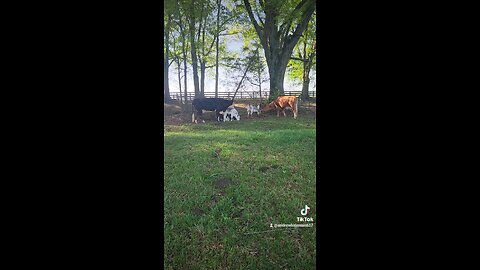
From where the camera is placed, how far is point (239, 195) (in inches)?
35.8

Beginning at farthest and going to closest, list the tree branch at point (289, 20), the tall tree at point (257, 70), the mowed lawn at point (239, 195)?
the tall tree at point (257, 70), the tree branch at point (289, 20), the mowed lawn at point (239, 195)

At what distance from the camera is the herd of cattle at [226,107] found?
1.03 meters

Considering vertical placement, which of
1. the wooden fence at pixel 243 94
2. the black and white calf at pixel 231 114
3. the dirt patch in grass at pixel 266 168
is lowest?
the dirt patch in grass at pixel 266 168

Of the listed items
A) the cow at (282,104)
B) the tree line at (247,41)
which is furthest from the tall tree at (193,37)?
the cow at (282,104)

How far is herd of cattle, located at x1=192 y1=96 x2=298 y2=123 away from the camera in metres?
1.03

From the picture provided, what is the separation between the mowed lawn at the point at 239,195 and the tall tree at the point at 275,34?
0.67 feet

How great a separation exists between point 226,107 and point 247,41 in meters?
0.29

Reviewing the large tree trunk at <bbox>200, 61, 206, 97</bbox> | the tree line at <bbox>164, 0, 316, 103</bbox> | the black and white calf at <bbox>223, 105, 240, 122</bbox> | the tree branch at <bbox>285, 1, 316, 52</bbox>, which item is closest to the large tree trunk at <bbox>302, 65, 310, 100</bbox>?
the tree line at <bbox>164, 0, 316, 103</bbox>

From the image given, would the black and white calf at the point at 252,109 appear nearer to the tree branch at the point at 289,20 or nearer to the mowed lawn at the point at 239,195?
the mowed lawn at the point at 239,195
